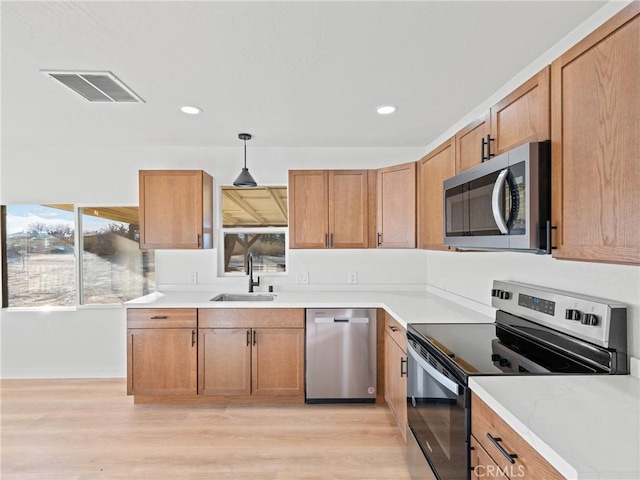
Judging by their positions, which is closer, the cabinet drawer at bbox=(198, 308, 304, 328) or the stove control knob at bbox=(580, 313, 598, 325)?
the stove control knob at bbox=(580, 313, 598, 325)

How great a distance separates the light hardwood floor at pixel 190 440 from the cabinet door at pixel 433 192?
1.46 metres

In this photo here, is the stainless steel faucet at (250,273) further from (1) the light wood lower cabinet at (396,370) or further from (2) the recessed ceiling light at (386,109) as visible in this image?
(2) the recessed ceiling light at (386,109)

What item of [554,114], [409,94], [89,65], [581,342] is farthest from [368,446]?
[89,65]

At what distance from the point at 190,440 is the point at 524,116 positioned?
281 centimetres

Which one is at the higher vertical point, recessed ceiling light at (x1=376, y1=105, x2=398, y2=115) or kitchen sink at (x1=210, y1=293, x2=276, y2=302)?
recessed ceiling light at (x1=376, y1=105, x2=398, y2=115)

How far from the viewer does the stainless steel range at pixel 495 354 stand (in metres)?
1.30

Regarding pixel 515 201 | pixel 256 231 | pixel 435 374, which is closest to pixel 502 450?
pixel 435 374

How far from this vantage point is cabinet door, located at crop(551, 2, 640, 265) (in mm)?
975

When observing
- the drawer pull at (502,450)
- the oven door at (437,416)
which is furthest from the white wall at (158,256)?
the drawer pull at (502,450)

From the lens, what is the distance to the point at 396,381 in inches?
94.4

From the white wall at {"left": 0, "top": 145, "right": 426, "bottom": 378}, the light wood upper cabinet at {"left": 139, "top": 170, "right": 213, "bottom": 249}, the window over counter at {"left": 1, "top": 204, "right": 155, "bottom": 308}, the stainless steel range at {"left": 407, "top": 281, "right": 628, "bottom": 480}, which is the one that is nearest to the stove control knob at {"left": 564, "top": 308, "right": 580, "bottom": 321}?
the stainless steel range at {"left": 407, "top": 281, "right": 628, "bottom": 480}

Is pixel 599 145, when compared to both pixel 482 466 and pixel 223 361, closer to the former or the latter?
pixel 482 466

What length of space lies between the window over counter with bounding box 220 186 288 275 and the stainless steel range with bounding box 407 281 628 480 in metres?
1.91

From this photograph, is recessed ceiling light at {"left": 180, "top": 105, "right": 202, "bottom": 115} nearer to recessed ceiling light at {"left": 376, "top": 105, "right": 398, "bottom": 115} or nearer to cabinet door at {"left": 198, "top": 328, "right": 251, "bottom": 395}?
recessed ceiling light at {"left": 376, "top": 105, "right": 398, "bottom": 115}
